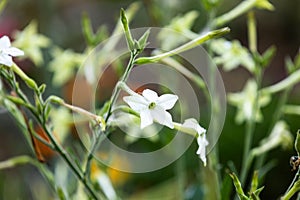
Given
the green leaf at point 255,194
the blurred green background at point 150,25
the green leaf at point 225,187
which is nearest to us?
the green leaf at point 255,194

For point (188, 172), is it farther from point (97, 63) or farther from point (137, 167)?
point (97, 63)

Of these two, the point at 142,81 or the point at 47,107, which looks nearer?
the point at 47,107

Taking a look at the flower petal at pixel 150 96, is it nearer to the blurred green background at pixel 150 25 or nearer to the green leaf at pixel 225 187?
the green leaf at pixel 225 187

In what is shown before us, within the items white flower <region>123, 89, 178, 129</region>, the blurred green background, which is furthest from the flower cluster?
the blurred green background

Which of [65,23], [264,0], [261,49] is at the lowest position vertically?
[261,49]

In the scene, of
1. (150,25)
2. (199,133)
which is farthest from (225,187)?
(150,25)

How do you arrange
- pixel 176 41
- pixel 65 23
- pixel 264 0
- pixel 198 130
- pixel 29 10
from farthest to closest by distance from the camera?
1. pixel 65 23
2. pixel 29 10
3. pixel 176 41
4. pixel 264 0
5. pixel 198 130

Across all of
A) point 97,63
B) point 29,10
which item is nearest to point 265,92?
point 97,63

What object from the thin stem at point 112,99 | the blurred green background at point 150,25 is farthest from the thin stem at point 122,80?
the blurred green background at point 150,25

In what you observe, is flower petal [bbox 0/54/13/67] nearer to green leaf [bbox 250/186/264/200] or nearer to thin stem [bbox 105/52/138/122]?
thin stem [bbox 105/52/138/122]
